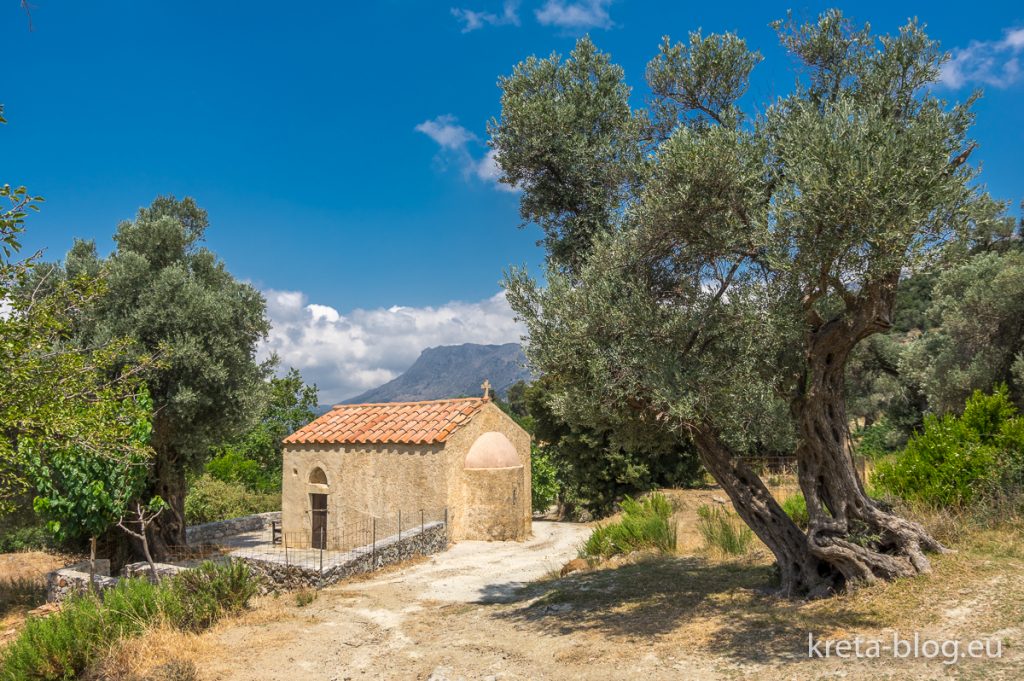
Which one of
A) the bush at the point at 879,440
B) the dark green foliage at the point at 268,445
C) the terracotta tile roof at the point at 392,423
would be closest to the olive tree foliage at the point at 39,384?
the terracotta tile roof at the point at 392,423

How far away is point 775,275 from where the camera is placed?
336 inches

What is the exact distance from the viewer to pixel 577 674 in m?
7.42

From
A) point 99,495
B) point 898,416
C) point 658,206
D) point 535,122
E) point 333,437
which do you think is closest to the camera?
point 658,206

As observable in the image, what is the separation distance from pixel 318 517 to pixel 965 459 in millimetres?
18623

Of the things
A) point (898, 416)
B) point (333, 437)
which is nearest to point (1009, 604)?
point (333, 437)

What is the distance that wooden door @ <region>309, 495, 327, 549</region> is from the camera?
Answer: 21.6m

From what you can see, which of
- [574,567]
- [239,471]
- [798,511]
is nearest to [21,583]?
[239,471]

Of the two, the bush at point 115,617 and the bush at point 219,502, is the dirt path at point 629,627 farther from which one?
the bush at point 219,502

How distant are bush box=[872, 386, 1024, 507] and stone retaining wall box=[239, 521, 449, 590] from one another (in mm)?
11306

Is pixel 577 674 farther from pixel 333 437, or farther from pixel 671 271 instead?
pixel 333 437

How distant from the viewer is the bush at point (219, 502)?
2534 cm

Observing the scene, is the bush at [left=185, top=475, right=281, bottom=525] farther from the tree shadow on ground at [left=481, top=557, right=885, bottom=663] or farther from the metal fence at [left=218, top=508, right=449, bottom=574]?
the tree shadow on ground at [left=481, top=557, right=885, bottom=663]

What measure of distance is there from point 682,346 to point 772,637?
3.79 m

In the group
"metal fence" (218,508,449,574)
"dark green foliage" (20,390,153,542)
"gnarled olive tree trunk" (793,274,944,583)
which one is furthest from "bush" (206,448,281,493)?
"gnarled olive tree trunk" (793,274,944,583)
